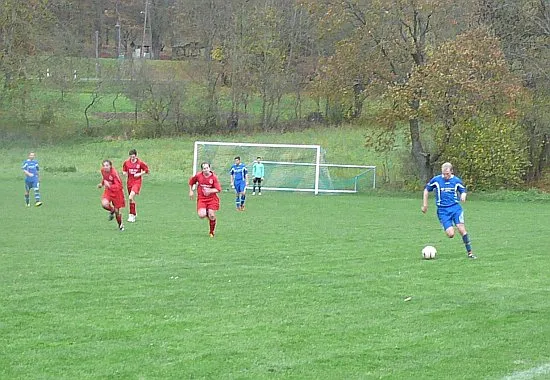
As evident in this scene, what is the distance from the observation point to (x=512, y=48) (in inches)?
1590

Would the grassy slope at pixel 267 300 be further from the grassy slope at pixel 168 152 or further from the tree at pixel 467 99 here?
the grassy slope at pixel 168 152

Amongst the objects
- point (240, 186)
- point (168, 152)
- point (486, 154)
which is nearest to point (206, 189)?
point (240, 186)

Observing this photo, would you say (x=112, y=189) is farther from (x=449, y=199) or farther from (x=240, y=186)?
(x=240, y=186)

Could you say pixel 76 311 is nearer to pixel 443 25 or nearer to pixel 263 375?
pixel 263 375

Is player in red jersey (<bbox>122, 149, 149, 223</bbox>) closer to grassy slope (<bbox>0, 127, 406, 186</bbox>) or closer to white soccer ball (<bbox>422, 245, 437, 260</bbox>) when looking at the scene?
white soccer ball (<bbox>422, 245, 437, 260</bbox>)

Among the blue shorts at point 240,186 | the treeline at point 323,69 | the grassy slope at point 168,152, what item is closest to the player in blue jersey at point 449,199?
the blue shorts at point 240,186

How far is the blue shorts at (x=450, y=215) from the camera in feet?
51.9

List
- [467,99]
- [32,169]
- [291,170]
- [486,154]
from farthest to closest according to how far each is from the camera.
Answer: [291,170]
[486,154]
[467,99]
[32,169]

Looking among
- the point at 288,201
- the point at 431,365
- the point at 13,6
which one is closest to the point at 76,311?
the point at 431,365

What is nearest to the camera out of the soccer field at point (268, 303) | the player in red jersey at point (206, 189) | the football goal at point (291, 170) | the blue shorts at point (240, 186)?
the soccer field at point (268, 303)

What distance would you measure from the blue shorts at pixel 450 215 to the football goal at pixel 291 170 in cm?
2104

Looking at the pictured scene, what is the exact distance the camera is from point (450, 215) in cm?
1584

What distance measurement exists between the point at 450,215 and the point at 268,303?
629cm

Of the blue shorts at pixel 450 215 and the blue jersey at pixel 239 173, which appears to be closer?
the blue shorts at pixel 450 215
